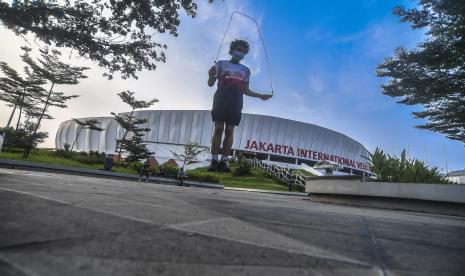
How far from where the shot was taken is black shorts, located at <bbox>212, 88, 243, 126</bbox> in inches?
313

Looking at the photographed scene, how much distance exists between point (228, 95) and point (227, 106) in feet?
1.05

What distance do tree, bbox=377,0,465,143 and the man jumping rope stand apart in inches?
227

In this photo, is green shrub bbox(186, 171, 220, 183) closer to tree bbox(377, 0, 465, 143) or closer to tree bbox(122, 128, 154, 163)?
tree bbox(122, 128, 154, 163)

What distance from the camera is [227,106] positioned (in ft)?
26.3

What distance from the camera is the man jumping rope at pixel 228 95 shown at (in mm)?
7918

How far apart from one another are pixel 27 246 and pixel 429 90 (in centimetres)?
1231

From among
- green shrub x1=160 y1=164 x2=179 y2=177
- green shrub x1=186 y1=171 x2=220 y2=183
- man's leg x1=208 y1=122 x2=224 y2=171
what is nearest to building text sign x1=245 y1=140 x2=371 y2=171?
green shrub x1=186 y1=171 x2=220 y2=183

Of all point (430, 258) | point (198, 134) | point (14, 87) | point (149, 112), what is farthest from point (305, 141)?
point (430, 258)

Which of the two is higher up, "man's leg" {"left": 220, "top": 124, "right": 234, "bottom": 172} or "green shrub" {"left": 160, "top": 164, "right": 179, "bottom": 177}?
"man's leg" {"left": 220, "top": 124, "right": 234, "bottom": 172}

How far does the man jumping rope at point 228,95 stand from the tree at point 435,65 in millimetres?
5765

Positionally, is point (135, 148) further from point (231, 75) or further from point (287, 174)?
point (231, 75)

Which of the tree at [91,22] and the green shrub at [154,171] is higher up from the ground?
the tree at [91,22]

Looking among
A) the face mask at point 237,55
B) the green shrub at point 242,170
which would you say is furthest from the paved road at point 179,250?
the green shrub at point 242,170

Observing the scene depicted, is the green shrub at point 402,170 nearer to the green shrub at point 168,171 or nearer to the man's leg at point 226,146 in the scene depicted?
the man's leg at point 226,146
